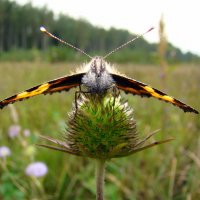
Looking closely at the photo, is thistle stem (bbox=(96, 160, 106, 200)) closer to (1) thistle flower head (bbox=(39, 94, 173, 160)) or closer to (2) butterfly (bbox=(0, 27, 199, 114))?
(1) thistle flower head (bbox=(39, 94, 173, 160))

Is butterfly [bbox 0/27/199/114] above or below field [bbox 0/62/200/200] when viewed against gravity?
above

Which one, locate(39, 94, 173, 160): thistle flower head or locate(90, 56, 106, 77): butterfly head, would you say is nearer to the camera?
locate(39, 94, 173, 160): thistle flower head

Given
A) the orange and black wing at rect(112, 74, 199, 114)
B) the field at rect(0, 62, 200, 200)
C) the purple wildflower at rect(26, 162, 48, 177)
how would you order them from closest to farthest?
the orange and black wing at rect(112, 74, 199, 114) < the purple wildflower at rect(26, 162, 48, 177) < the field at rect(0, 62, 200, 200)

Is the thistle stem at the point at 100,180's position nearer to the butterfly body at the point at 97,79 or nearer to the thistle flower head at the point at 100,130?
the thistle flower head at the point at 100,130

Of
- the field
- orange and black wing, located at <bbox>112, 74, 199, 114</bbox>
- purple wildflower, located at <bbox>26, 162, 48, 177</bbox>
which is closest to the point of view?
orange and black wing, located at <bbox>112, 74, 199, 114</bbox>

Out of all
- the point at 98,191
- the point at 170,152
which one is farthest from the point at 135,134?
the point at 170,152

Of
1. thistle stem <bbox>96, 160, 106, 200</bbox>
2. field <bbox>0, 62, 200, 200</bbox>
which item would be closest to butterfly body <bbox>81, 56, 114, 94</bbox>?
thistle stem <bbox>96, 160, 106, 200</bbox>

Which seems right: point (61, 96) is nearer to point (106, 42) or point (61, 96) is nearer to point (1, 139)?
point (1, 139)
